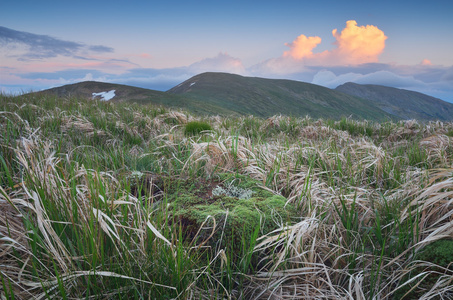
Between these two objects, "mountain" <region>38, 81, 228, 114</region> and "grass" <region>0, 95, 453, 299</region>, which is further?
"mountain" <region>38, 81, 228, 114</region>

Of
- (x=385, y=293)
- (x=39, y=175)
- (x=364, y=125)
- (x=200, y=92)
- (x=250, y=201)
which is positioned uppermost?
(x=200, y=92)

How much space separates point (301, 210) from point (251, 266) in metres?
0.95

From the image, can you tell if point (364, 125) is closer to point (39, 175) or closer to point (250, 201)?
point (250, 201)

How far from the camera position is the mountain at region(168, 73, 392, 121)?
86.6 m

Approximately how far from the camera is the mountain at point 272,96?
8658 centimetres

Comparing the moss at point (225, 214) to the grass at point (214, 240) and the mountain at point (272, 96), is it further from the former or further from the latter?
the mountain at point (272, 96)

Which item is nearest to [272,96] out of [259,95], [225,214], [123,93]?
[259,95]

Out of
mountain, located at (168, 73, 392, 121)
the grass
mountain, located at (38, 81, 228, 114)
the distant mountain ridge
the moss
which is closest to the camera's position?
the grass

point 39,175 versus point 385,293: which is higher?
point 39,175

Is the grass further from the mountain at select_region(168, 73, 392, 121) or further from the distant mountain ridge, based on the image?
the mountain at select_region(168, 73, 392, 121)

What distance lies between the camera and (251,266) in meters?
1.87

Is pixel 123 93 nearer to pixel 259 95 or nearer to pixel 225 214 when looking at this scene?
pixel 259 95

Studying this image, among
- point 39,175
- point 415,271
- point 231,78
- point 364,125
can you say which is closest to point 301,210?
point 415,271

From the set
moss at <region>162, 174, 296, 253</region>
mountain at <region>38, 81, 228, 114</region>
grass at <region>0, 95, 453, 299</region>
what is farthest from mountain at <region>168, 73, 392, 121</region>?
grass at <region>0, 95, 453, 299</region>
